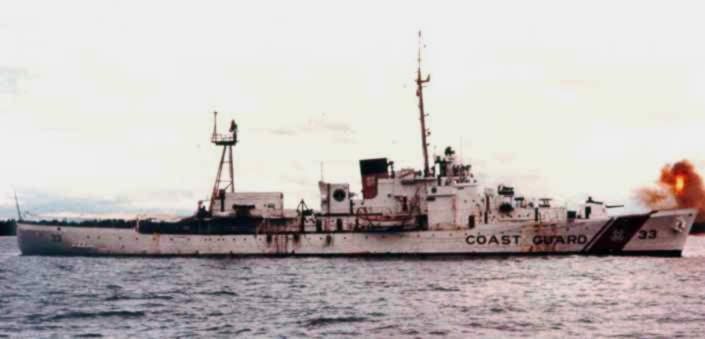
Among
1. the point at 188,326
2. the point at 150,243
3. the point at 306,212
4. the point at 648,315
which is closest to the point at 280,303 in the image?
the point at 188,326

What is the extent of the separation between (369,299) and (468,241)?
19169 mm

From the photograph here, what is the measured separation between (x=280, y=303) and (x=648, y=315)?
40.1ft

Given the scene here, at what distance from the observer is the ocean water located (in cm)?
2217

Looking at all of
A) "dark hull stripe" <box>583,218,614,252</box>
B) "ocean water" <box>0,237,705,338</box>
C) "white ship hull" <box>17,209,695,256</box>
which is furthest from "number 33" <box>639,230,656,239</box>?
"dark hull stripe" <box>583,218,614,252</box>

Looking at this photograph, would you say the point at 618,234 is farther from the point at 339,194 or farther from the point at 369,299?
the point at 369,299

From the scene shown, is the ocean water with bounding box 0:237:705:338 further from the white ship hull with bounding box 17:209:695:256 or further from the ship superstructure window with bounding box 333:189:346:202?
the ship superstructure window with bounding box 333:189:346:202

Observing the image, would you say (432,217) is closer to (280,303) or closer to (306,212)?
(306,212)

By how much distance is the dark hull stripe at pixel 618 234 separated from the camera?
45375 millimetres

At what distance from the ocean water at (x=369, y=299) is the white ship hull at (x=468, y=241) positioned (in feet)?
4.97

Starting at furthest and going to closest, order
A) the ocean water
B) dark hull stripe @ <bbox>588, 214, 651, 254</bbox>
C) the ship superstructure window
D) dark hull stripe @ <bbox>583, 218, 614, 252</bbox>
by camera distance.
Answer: the ship superstructure window, dark hull stripe @ <bbox>583, 218, 614, 252</bbox>, dark hull stripe @ <bbox>588, 214, 651, 254</bbox>, the ocean water

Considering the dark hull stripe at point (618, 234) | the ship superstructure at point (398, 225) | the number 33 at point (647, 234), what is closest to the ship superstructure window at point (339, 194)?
the ship superstructure at point (398, 225)

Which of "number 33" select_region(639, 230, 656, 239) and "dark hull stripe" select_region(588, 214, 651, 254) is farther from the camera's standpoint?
"number 33" select_region(639, 230, 656, 239)

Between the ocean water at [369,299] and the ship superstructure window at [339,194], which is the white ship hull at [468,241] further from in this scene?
the ship superstructure window at [339,194]

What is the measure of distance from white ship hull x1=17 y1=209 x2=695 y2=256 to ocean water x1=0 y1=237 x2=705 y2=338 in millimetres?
1515
